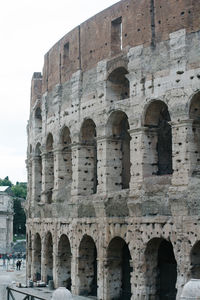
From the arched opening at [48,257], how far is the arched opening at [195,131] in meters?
9.42

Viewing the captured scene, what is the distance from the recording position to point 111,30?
17.8 meters

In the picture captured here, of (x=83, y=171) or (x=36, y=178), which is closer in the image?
(x=83, y=171)

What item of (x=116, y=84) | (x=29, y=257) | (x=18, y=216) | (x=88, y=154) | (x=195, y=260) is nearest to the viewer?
(x=195, y=260)

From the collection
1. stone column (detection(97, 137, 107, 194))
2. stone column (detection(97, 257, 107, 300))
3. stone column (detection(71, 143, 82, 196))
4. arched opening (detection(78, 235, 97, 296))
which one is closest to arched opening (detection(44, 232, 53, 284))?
arched opening (detection(78, 235, 97, 296))

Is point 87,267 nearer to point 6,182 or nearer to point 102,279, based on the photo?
point 102,279

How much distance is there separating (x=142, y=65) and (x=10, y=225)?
34.5 metres

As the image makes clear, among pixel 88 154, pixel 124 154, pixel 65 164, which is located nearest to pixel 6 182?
pixel 65 164

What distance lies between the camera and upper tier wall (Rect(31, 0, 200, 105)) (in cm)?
1509

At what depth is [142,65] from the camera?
16.2 metres

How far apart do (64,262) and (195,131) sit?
28.3ft

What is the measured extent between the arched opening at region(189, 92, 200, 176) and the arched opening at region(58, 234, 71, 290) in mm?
7645

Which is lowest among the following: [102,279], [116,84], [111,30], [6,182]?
[102,279]

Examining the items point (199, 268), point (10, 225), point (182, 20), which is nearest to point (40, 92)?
point (182, 20)

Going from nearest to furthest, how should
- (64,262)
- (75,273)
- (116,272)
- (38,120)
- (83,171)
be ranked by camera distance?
(116,272)
(75,273)
(83,171)
(64,262)
(38,120)
